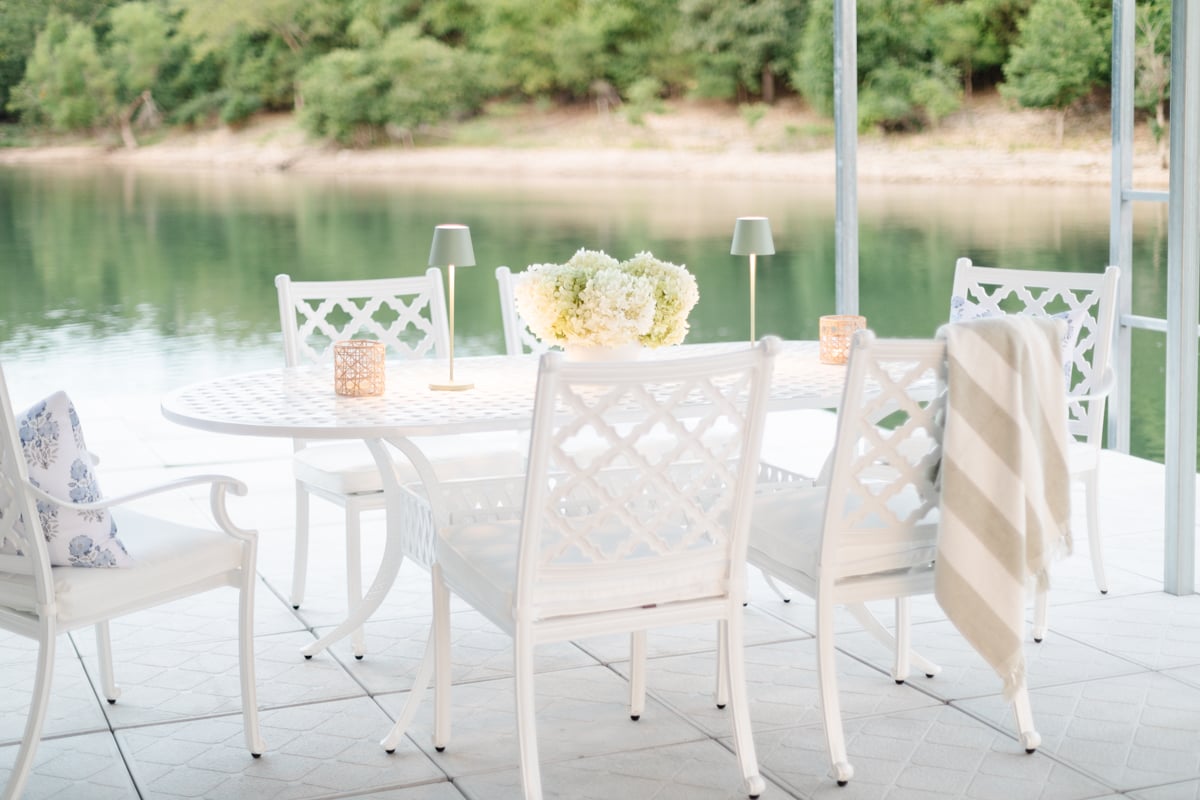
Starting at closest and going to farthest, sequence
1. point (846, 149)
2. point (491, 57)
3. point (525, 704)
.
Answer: point (525, 704) < point (846, 149) < point (491, 57)

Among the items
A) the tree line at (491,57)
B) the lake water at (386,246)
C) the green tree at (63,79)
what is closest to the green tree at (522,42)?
the tree line at (491,57)

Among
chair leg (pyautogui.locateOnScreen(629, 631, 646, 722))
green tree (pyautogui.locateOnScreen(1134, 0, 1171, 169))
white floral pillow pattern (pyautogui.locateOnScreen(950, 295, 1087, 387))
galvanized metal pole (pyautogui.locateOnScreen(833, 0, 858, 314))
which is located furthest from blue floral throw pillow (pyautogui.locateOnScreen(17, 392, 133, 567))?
green tree (pyautogui.locateOnScreen(1134, 0, 1171, 169))

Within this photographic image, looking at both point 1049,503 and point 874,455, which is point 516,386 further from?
point 1049,503

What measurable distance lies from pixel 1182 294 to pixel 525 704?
1.96 meters

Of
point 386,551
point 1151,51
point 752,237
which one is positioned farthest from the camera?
point 1151,51

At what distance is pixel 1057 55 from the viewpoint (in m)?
12.1

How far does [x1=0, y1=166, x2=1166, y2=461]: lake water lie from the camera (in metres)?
12.3

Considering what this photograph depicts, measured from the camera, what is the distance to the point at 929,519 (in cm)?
264

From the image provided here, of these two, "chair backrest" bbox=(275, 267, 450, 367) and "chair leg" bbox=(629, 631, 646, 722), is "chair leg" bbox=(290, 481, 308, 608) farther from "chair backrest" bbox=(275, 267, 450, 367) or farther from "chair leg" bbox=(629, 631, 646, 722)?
"chair leg" bbox=(629, 631, 646, 722)

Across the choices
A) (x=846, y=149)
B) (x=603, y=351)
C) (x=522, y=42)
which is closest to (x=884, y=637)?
(x=603, y=351)

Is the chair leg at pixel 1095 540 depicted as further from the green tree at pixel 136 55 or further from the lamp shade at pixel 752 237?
the green tree at pixel 136 55

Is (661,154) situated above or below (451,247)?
above

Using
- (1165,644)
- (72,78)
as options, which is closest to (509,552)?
(1165,644)

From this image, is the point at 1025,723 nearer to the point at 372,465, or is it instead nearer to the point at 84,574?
the point at 372,465
